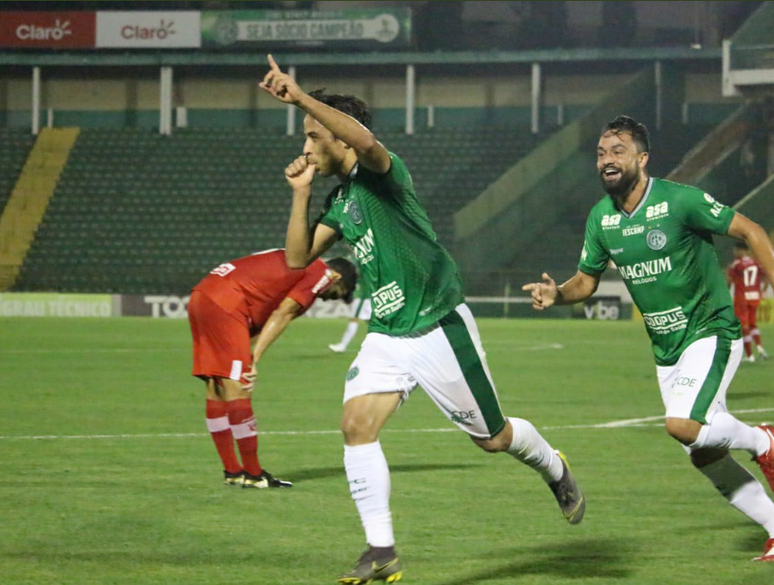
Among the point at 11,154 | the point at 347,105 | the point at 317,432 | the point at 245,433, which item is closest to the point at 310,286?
the point at 245,433

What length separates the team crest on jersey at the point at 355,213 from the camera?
6.02m

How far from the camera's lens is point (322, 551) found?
22.6 ft

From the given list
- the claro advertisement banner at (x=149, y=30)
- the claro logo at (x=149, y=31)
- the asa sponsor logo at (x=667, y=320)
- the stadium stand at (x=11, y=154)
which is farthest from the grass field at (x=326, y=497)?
the claro logo at (x=149, y=31)

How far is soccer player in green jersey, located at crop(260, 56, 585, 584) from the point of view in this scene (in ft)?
19.1

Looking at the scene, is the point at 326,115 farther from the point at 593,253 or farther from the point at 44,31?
the point at 44,31

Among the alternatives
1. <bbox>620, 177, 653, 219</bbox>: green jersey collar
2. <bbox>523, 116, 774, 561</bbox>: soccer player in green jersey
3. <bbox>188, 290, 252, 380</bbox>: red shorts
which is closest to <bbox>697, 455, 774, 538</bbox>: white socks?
<bbox>523, 116, 774, 561</bbox>: soccer player in green jersey

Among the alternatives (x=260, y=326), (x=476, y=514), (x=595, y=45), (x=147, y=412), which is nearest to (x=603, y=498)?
(x=476, y=514)

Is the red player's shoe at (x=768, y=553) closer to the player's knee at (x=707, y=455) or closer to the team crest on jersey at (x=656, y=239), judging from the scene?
the player's knee at (x=707, y=455)

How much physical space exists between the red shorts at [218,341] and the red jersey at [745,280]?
14.5 meters

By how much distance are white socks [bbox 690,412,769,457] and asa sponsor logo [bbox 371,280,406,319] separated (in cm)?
167

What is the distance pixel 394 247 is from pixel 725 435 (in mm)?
1963

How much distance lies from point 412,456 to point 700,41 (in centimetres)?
3998

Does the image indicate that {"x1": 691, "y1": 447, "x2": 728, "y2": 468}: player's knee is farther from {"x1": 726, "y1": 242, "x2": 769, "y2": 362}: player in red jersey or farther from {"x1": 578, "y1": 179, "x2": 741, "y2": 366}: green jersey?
{"x1": 726, "y1": 242, "x2": 769, "y2": 362}: player in red jersey

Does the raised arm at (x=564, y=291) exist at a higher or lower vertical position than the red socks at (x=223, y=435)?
higher
